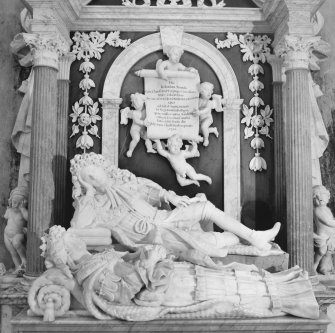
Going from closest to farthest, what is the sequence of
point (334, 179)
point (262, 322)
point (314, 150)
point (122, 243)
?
point (262, 322) → point (122, 243) → point (314, 150) → point (334, 179)

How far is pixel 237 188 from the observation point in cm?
690

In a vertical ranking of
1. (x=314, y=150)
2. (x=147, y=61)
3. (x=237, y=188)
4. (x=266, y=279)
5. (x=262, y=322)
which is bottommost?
(x=262, y=322)

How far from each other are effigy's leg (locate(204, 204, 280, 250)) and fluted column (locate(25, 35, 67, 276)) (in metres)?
1.79

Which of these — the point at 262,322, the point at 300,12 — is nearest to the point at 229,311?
the point at 262,322

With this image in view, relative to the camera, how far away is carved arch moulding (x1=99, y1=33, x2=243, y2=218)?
22.7 ft

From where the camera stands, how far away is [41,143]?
6.20 m

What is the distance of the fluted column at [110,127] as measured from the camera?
6.91 m

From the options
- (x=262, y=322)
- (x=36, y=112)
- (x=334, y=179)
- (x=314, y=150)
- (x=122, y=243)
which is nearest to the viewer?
(x=262, y=322)

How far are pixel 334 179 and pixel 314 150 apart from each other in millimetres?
710

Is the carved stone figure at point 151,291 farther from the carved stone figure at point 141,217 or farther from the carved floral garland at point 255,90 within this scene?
the carved floral garland at point 255,90

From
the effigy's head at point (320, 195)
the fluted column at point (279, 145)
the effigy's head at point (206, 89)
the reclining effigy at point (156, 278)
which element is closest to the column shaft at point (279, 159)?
the fluted column at point (279, 145)

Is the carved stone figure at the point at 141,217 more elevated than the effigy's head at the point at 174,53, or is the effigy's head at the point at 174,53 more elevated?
the effigy's head at the point at 174,53

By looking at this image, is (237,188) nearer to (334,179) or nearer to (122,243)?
(334,179)

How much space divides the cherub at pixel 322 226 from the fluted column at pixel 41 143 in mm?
3089
